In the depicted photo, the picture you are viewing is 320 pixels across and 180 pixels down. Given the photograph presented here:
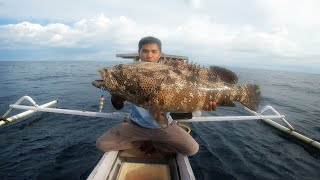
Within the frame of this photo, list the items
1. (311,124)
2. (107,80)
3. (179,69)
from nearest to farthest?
(107,80) < (179,69) < (311,124)

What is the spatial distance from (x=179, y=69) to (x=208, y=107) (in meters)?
1.03

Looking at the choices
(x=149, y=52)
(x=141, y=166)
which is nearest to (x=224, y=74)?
(x=149, y=52)

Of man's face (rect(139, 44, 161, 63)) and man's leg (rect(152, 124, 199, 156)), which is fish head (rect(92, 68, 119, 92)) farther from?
man's leg (rect(152, 124, 199, 156))

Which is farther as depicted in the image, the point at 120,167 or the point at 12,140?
the point at 12,140

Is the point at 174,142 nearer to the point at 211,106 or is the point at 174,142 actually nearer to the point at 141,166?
the point at 141,166

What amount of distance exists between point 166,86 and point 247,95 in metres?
2.19

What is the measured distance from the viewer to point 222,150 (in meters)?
10.4

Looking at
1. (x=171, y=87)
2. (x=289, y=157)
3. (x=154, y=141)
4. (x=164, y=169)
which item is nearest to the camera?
(x=171, y=87)

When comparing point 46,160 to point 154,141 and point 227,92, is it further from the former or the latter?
point 227,92

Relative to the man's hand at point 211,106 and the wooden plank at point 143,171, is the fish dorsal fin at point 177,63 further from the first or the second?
the wooden plank at point 143,171

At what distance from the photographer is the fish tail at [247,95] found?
5.21m

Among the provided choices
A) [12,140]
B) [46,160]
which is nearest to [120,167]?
[46,160]

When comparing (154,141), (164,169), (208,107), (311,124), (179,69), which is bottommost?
(311,124)

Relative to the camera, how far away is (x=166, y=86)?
4316mm
